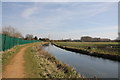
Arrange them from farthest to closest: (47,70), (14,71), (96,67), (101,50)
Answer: (101,50)
(96,67)
(47,70)
(14,71)

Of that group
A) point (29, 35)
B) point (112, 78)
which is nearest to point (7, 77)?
point (112, 78)

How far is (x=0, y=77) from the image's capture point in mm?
5609

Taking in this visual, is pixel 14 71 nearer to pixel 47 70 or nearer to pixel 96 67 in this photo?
pixel 47 70

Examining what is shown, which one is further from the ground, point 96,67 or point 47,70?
point 47,70

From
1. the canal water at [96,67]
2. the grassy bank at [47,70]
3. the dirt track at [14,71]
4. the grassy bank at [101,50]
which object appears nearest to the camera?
the dirt track at [14,71]

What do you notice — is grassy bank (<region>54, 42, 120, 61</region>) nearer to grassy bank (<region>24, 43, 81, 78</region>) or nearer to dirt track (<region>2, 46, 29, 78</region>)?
grassy bank (<region>24, 43, 81, 78</region>)

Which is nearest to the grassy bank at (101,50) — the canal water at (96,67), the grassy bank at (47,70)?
the canal water at (96,67)

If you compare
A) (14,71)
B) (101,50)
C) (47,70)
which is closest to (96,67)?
(47,70)

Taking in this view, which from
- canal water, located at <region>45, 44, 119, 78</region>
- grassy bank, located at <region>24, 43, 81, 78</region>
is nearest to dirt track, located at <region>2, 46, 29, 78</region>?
grassy bank, located at <region>24, 43, 81, 78</region>

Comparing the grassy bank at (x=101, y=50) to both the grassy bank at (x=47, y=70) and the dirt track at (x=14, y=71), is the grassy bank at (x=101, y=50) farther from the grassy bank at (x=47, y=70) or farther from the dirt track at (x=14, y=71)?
the dirt track at (x=14, y=71)

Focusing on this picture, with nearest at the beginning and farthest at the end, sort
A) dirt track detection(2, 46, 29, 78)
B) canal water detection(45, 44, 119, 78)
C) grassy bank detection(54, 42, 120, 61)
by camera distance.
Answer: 1. dirt track detection(2, 46, 29, 78)
2. canal water detection(45, 44, 119, 78)
3. grassy bank detection(54, 42, 120, 61)

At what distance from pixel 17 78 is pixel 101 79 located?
23.3 ft

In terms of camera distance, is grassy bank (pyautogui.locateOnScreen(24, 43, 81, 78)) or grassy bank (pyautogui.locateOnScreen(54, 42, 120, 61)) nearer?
grassy bank (pyautogui.locateOnScreen(24, 43, 81, 78))

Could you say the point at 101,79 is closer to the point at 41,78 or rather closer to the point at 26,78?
the point at 41,78
